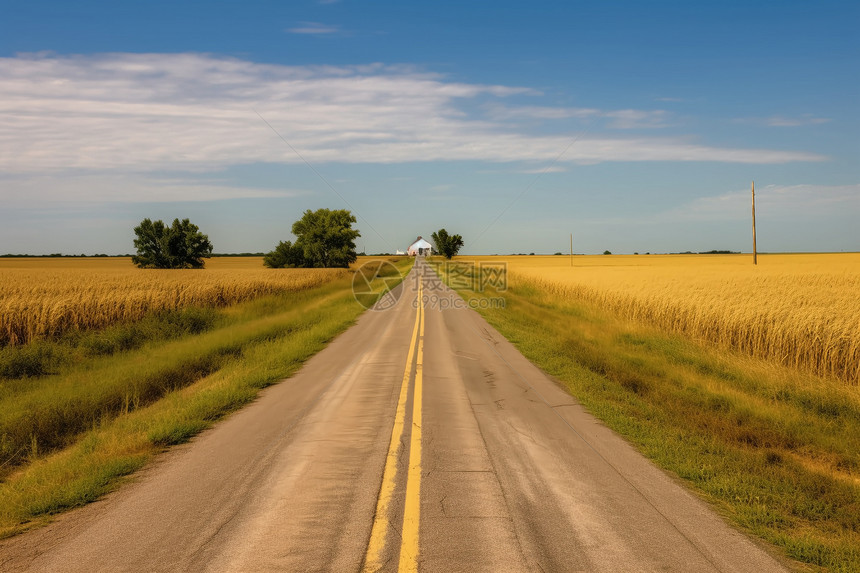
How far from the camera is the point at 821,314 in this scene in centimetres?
1282

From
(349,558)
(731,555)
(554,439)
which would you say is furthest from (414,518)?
(554,439)

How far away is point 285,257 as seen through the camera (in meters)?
86.6

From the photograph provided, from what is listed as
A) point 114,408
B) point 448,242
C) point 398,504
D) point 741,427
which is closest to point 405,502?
point 398,504

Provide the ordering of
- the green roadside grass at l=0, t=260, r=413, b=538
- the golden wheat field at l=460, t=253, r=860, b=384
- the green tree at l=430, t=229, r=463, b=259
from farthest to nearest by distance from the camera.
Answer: the green tree at l=430, t=229, r=463, b=259 < the golden wheat field at l=460, t=253, r=860, b=384 < the green roadside grass at l=0, t=260, r=413, b=538

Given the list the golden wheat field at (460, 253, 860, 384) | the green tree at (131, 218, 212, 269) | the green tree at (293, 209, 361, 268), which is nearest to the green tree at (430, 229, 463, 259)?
the green tree at (293, 209, 361, 268)

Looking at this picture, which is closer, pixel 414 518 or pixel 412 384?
pixel 414 518

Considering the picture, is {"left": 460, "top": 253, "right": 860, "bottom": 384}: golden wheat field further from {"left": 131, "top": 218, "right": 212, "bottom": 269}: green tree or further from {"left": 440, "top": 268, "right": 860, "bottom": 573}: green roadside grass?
{"left": 131, "top": 218, "right": 212, "bottom": 269}: green tree

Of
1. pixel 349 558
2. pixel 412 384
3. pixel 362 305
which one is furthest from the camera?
pixel 362 305

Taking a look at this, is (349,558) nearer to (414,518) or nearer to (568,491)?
(414,518)

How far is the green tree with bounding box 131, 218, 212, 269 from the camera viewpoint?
72062 millimetres

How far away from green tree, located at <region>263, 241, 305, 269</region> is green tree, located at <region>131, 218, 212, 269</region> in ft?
43.2

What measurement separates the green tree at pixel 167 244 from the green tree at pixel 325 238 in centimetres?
1747

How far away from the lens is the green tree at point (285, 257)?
3396 inches

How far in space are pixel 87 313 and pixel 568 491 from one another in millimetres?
18356
